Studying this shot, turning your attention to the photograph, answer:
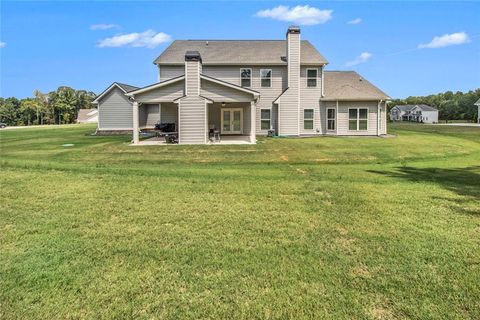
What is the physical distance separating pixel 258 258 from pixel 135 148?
12.7 m

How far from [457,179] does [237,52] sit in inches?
756

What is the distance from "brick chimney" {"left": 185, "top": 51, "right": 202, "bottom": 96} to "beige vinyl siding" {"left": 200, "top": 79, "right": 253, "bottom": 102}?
0.37 meters

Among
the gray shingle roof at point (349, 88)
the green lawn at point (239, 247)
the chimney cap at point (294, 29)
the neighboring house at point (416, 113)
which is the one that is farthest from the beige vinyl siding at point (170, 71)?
the neighboring house at point (416, 113)

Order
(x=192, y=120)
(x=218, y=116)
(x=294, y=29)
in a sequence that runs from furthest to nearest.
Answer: (x=218, y=116), (x=294, y=29), (x=192, y=120)

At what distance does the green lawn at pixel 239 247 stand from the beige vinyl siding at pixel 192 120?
940 centimetres

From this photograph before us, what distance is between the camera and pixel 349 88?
24156 millimetres

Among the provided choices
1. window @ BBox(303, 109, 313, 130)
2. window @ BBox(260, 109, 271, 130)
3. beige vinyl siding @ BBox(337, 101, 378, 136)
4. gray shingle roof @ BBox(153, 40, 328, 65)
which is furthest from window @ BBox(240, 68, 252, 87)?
beige vinyl siding @ BBox(337, 101, 378, 136)

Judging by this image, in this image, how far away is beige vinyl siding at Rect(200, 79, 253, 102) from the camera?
17875 millimetres

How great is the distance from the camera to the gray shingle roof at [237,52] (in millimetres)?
23656

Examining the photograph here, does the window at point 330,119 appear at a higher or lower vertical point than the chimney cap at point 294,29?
lower

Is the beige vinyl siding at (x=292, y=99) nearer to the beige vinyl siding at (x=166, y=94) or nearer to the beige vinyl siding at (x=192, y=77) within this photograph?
the beige vinyl siding at (x=192, y=77)

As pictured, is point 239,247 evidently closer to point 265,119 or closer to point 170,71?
point 265,119

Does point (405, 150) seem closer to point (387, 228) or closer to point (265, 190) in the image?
point (265, 190)

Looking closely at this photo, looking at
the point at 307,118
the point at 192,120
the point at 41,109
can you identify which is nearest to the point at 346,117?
the point at 307,118
